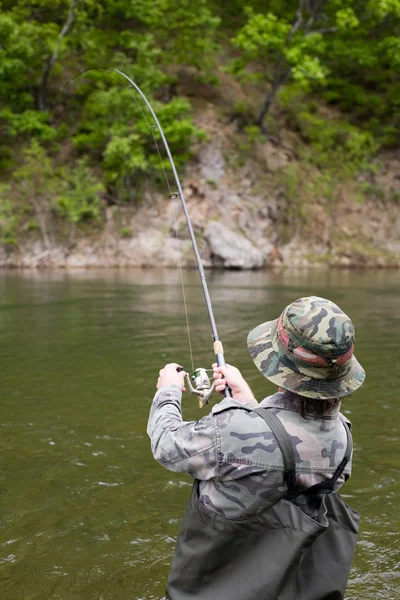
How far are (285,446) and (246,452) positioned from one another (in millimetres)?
129

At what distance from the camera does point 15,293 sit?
645 inches

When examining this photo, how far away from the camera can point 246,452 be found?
1.99m

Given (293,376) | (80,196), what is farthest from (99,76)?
(293,376)

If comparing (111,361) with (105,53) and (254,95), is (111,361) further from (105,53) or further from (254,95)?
(254,95)

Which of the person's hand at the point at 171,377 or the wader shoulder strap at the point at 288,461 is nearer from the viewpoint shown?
the wader shoulder strap at the point at 288,461

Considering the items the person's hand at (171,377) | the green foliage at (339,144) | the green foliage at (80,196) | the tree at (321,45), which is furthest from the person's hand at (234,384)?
the green foliage at (339,144)

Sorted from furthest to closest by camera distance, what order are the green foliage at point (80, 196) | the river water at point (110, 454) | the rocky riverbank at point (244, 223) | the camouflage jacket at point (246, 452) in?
the green foliage at point (80, 196), the rocky riverbank at point (244, 223), the river water at point (110, 454), the camouflage jacket at point (246, 452)

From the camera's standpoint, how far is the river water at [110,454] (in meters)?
3.38

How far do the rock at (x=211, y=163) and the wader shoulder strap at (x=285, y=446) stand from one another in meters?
29.0

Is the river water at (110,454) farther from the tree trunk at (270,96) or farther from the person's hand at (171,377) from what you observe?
the tree trunk at (270,96)

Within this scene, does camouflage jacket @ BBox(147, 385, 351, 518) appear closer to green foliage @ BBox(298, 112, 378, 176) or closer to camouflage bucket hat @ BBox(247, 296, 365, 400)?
camouflage bucket hat @ BBox(247, 296, 365, 400)

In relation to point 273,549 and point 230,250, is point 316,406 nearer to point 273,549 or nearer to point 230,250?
point 273,549

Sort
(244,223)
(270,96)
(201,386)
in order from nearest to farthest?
(201,386), (244,223), (270,96)

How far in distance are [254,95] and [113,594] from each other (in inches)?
1316
